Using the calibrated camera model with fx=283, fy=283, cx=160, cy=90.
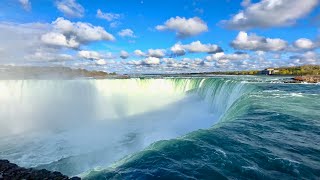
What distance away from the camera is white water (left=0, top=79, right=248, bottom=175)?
679 inches

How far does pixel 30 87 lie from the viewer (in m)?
35.9

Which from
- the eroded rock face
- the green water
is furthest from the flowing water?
the eroded rock face

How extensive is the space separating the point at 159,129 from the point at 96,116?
10603 mm

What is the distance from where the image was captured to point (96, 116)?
32.1 meters

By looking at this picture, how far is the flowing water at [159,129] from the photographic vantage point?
321 inches

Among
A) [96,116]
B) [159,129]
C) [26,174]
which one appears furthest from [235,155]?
[96,116]

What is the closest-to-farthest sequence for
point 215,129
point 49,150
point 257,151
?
point 257,151 → point 215,129 → point 49,150

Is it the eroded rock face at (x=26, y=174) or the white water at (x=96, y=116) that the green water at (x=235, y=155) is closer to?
the eroded rock face at (x=26, y=174)

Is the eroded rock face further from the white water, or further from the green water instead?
the white water

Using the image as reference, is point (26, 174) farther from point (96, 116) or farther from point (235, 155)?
point (96, 116)

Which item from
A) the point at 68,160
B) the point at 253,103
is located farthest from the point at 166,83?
the point at 68,160

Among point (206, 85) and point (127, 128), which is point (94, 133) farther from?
point (206, 85)

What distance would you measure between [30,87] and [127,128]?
17.8 m

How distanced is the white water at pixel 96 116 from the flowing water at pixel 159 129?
0.09 m
